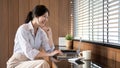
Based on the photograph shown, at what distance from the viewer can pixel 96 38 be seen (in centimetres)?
251

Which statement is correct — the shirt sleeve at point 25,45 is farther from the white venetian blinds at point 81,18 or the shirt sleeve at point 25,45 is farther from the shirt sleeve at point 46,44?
the white venetian blinds at point 81,18

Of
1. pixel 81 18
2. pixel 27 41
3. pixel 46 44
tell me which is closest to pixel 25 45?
pixel 27 41

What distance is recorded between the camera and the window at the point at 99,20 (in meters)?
1.96

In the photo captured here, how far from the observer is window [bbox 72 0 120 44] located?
1.96 m

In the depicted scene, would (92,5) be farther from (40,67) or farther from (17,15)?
(17,15)

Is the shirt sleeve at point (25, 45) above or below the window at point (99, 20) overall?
below

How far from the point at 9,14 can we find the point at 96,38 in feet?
6.23

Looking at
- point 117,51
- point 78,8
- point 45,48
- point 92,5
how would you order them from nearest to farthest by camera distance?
point 117,51
point 45,48
point 92,5
point 78,8

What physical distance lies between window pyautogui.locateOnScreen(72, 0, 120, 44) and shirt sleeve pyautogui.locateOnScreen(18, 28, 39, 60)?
0.81 m

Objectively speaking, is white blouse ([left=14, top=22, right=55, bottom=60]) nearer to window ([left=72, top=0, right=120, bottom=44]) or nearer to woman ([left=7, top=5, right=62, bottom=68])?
woman ([left=7, top=5, right=62, bottom=68])

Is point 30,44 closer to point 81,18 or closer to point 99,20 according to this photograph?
point 99,20

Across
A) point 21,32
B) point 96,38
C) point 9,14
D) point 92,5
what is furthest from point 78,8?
point 21,32

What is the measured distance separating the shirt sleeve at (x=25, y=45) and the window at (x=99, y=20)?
0.81 meters

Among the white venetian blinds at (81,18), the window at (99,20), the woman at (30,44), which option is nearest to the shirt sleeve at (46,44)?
the woman at (30,44)
